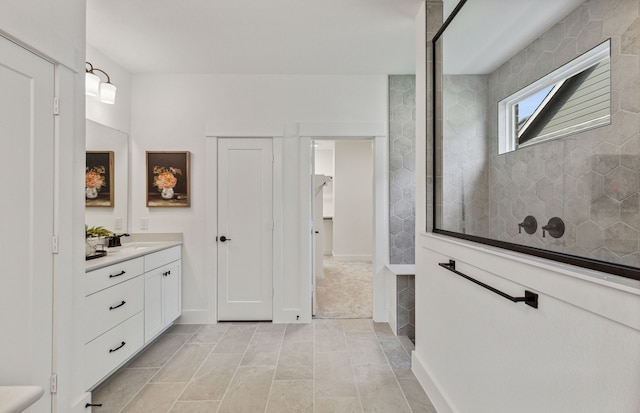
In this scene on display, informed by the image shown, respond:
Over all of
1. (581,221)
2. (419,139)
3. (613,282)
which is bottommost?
(613,282)

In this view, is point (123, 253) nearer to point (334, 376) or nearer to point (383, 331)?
point (334, 376)

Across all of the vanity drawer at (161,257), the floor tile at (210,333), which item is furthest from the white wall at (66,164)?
the floor tile at (210,333)

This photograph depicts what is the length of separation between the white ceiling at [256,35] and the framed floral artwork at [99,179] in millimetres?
949

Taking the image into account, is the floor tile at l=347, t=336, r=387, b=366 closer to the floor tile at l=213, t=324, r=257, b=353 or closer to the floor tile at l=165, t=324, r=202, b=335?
the floor tile at l=213, t=324, r=257, b=353

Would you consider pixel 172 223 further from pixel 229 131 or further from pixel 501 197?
pixel 501 197

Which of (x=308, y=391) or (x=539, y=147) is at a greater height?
(x=539, y=147)

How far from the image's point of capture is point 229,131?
3053 millimetres

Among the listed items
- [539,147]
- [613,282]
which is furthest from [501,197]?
[613,282]

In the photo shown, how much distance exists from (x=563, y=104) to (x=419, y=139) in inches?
44.8

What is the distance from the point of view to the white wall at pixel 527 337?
71cm

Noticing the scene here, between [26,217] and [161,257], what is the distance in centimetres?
143

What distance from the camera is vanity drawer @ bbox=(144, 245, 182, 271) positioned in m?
2.45

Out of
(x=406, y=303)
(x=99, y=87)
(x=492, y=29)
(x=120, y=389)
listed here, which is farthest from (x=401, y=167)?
(x=120, y=389)

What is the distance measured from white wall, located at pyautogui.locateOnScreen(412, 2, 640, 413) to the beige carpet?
1472 mm
